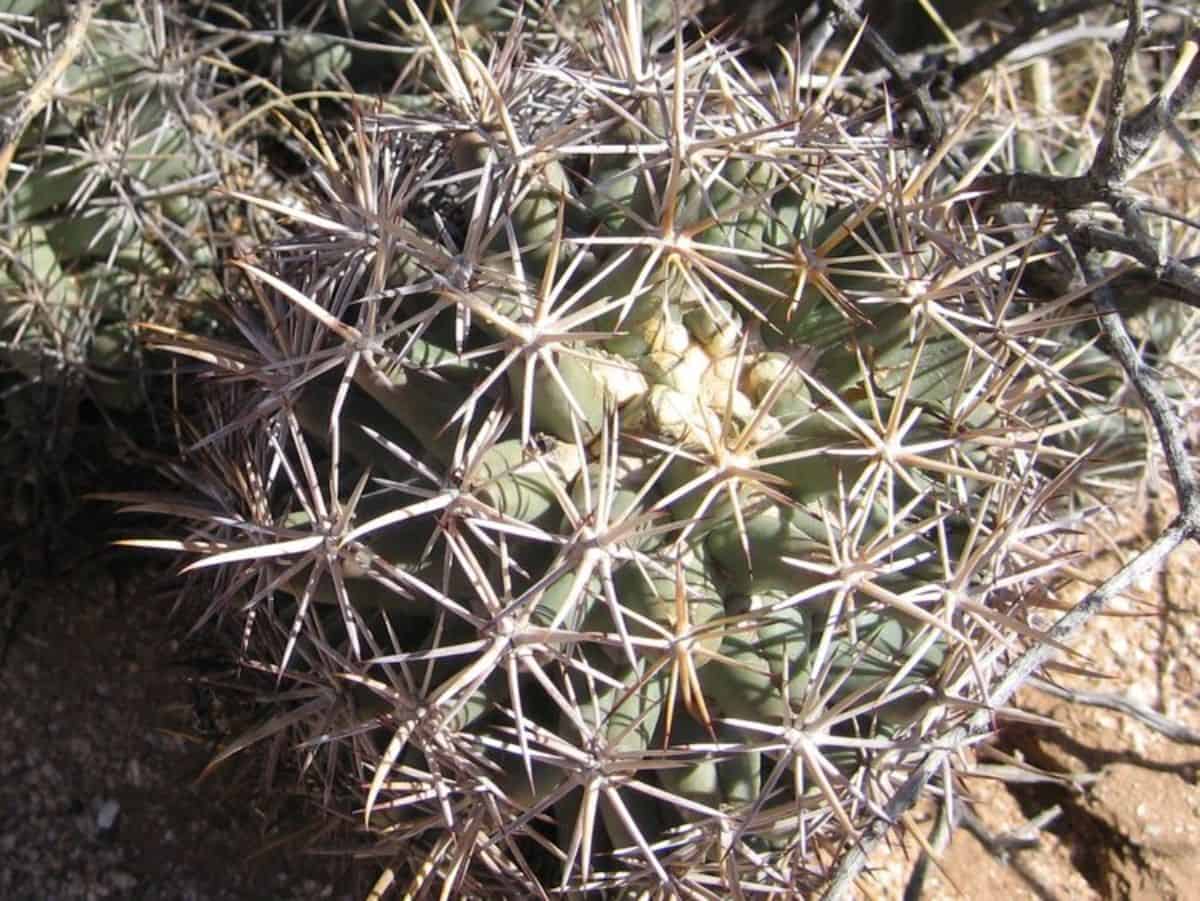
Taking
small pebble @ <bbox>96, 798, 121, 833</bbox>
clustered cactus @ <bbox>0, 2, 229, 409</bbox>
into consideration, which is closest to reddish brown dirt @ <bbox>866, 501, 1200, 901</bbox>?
small pebble @ <bbox>96, 798, 121, 833</bbox>

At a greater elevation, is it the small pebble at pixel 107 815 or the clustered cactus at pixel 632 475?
the clustered cactus at pixel 632 475

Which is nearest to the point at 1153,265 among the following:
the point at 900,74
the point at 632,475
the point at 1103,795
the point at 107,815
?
the point at 900,74

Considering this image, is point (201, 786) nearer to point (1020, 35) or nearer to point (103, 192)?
point (103, 192)

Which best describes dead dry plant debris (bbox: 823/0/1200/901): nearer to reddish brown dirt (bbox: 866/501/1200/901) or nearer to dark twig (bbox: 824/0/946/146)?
dark twig (bbox: 824/0/946/146)

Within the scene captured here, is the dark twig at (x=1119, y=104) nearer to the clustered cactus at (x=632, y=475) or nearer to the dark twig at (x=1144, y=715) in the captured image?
the clustered cactus at (x=632, y=475)

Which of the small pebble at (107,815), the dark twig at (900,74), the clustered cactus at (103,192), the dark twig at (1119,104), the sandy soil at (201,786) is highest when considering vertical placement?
the dark twig at (1119,104)

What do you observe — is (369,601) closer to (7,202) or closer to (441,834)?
(441,834)

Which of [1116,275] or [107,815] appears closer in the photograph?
[1116,275]

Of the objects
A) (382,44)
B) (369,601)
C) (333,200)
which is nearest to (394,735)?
(369,601)

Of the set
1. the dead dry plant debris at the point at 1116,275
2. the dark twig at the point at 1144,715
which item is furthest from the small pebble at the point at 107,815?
the dark twig at the point at 1144,715
